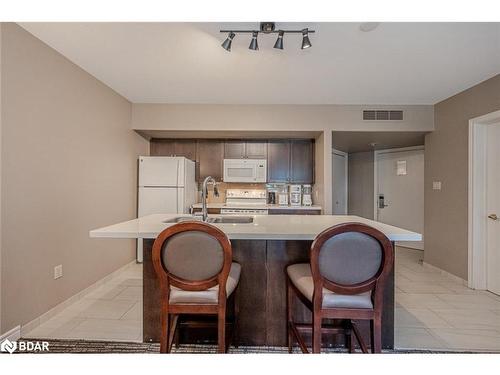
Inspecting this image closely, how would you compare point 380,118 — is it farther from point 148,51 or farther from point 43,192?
point 43,192

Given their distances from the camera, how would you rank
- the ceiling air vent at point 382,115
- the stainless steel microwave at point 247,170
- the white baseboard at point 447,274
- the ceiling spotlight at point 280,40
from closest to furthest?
1. the ceiling spotlight at point 280,40
2. the white baseboard at point 447,274
3. the ceiling air vent at point 382,115
4. the stainless steel microwave at point 247,170

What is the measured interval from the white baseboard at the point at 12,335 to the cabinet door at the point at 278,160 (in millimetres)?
3374

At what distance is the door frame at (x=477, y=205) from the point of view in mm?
2959

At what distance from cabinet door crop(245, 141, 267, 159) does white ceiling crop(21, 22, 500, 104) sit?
0.96 meters

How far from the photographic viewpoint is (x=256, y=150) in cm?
432

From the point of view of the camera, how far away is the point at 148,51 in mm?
2281

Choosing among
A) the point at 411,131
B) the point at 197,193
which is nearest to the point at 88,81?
the point at 197,193

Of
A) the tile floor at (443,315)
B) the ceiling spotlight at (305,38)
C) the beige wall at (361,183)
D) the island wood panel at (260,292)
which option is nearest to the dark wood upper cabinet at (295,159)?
the beige wall at (361,183)

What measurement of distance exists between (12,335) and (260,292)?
1814 millimetres

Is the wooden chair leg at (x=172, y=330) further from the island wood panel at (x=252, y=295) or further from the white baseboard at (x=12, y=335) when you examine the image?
the white baseboard at (x=12, y=335)

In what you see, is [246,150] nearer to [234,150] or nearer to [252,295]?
[234,150]

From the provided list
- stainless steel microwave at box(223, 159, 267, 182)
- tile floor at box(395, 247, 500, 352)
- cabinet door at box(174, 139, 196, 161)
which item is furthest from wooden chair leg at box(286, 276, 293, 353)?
cabinet door at box(174, 139, 196, 161)

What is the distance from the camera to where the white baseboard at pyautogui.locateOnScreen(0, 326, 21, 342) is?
179 centimetres

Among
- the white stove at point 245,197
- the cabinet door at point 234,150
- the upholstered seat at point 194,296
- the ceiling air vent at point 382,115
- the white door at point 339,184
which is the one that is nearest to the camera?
the upholstered seat at point 194,296
